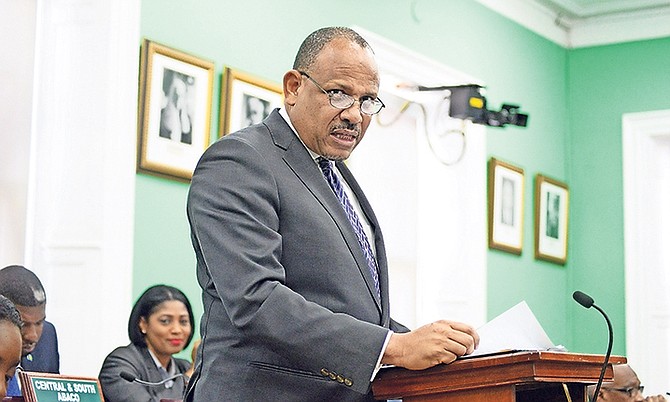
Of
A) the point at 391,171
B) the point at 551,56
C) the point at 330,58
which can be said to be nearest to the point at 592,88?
the point at 551,56

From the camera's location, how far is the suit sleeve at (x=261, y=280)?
2262 mm

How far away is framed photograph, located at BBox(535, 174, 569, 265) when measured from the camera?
946cm

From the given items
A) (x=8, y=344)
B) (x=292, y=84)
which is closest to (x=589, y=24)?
(x=8, y=344)

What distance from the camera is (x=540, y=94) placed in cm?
975

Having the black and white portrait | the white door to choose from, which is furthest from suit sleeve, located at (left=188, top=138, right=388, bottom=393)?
the white door

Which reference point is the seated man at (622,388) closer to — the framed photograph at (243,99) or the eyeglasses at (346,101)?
the framed photograph at (243,99)

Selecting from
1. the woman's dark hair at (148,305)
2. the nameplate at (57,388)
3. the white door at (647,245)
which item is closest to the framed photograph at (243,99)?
the woman's dark hair at (148,305)

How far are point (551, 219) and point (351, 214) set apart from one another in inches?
285

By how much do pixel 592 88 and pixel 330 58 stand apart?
7778 mm

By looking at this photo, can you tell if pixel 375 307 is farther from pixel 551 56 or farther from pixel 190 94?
pixel 551 56

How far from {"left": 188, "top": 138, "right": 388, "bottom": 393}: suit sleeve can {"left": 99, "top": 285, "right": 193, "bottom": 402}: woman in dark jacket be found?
2.50 m

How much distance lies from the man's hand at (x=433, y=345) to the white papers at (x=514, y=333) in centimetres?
11

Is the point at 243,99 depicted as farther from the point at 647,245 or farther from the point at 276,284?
the point at 647,245

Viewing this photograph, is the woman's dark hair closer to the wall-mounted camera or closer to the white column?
the white column
